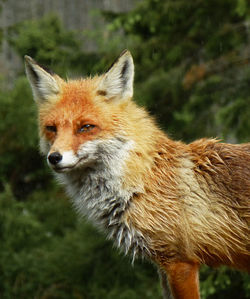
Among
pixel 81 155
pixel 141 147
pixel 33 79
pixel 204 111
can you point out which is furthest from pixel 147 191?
pixel 204 111

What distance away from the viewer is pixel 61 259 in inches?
336

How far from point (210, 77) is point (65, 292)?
483 cm

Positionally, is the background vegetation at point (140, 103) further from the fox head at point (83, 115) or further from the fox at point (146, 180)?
the fox head at point (83, 115)

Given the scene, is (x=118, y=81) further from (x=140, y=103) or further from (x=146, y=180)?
(x=140, y=103)

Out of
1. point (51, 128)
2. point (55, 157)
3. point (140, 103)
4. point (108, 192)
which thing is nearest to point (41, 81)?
point (51, 128)

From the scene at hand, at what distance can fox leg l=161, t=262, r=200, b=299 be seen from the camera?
376 centimetres

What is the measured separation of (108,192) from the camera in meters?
4.23

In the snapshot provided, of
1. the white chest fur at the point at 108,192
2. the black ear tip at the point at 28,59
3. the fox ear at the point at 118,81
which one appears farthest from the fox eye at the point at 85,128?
the black ear tip at the point at 28,59

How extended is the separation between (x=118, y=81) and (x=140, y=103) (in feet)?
10.5

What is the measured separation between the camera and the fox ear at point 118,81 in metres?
4.31

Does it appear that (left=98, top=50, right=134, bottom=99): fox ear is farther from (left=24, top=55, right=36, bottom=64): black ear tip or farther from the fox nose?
the fox nose

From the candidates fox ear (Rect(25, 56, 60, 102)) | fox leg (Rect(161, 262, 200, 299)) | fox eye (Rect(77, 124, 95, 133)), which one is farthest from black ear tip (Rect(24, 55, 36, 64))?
fox leg (Rect(161, 262, 200, 299))

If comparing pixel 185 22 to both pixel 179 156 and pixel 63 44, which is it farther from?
pixel 179 156

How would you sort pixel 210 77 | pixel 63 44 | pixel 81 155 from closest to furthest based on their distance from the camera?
pixel 81 155
pixel 210 77
pixel 63 44
